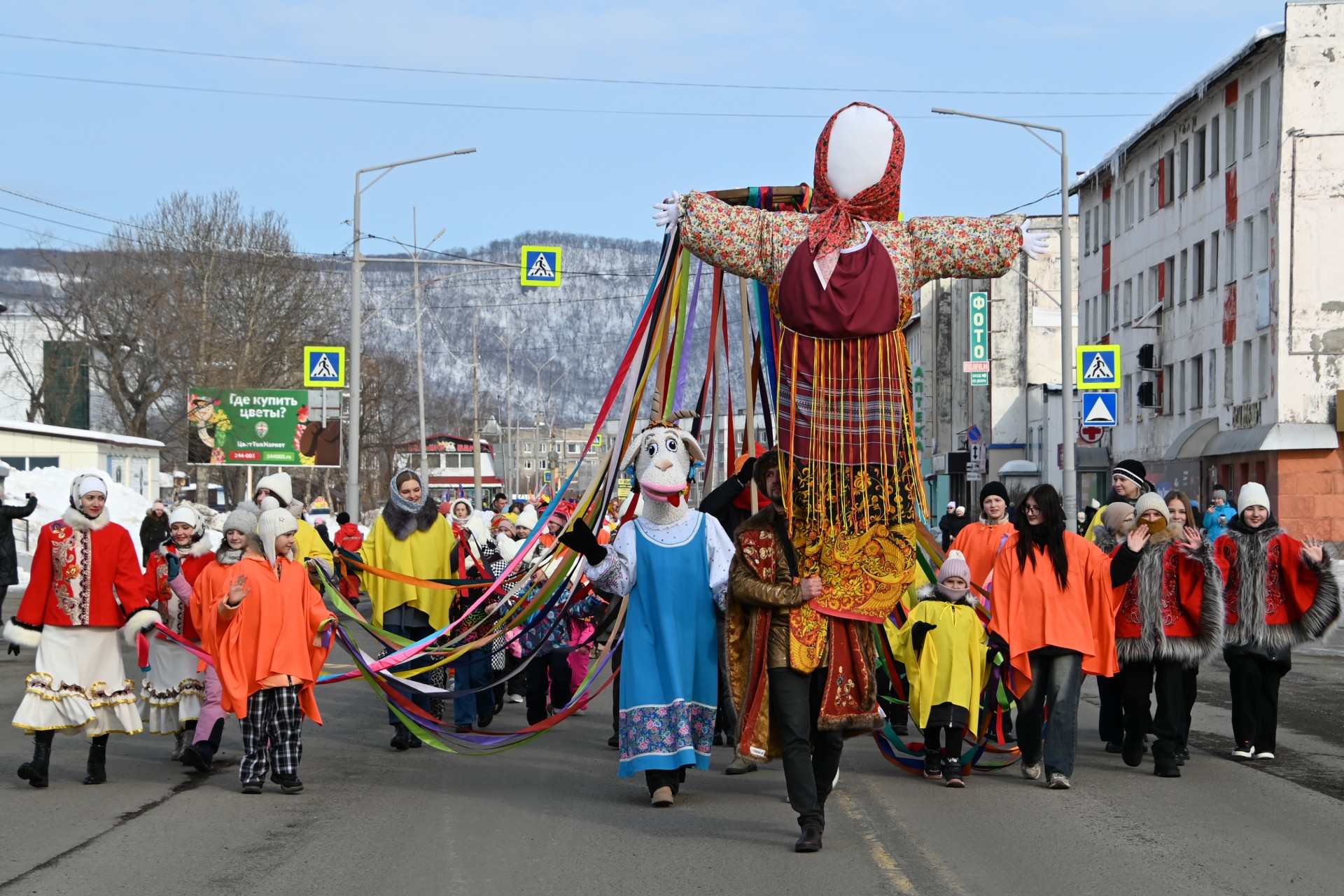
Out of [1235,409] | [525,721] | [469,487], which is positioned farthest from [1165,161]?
[469,487]

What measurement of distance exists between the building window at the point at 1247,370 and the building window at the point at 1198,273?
3436 millimetres

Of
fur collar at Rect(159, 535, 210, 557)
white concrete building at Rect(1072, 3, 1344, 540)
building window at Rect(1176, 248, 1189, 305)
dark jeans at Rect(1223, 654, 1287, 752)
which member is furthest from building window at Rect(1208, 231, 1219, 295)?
fur collar at Rect(159, 535, 210, 557)

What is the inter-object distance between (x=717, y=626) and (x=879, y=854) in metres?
1.77

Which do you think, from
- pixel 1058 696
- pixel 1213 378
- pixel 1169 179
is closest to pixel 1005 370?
pixel 1169 179

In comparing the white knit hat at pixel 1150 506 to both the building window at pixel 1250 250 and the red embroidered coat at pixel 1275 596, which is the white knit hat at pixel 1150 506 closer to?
the red embroidered coat at pixel 1275 596

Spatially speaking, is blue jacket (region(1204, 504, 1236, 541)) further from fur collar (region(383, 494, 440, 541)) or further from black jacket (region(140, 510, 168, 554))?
black jacket (region(140, 510, 168, 554))

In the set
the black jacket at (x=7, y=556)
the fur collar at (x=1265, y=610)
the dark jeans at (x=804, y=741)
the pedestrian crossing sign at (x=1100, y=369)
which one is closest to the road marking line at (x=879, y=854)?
the dark jeans at (x=804, y=741)

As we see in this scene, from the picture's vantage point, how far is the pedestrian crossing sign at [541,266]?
2791 cm

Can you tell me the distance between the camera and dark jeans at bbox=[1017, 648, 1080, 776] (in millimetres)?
8758

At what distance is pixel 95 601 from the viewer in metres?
9.14

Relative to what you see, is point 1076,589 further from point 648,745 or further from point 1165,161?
point 1165,161

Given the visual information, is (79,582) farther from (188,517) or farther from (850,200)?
(850,200)

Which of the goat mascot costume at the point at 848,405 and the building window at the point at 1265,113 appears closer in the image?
the goat mascot costume at the point at 848,405

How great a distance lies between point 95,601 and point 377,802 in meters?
2.12
